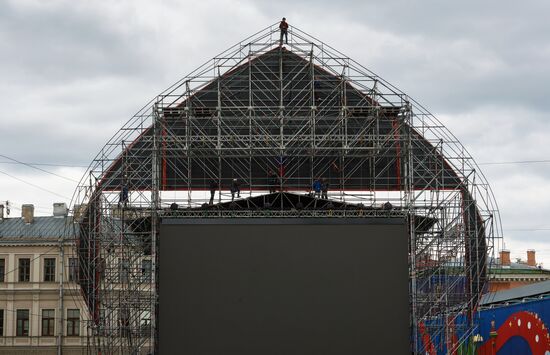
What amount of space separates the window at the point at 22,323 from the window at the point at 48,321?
2.85ft

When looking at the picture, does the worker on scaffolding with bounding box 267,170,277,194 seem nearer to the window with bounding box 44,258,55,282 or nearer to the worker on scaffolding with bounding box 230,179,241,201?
the worker on scaffolding with bounding box 230,179,241,201

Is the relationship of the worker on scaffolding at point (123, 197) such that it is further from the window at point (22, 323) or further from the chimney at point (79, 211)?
the window at point (22, 323)

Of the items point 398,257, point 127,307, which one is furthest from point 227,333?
point 398,257

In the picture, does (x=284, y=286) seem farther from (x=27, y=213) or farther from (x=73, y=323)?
(x=27, y=213)

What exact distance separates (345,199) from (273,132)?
12.1 ft

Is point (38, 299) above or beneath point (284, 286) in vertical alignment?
beneath

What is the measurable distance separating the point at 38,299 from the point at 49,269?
166 centimetres

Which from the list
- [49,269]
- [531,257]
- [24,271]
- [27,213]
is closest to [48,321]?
[49,269]

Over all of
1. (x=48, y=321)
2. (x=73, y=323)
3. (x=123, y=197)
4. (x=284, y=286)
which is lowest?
(x=73, y=323)

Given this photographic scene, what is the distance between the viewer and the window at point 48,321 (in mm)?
47625

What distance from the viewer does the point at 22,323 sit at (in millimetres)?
47688

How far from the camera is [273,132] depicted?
31.1m

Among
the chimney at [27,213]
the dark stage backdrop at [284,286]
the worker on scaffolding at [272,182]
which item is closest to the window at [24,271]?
the chimney at [27,213]

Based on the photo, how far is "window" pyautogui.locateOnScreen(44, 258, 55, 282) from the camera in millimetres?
48250
